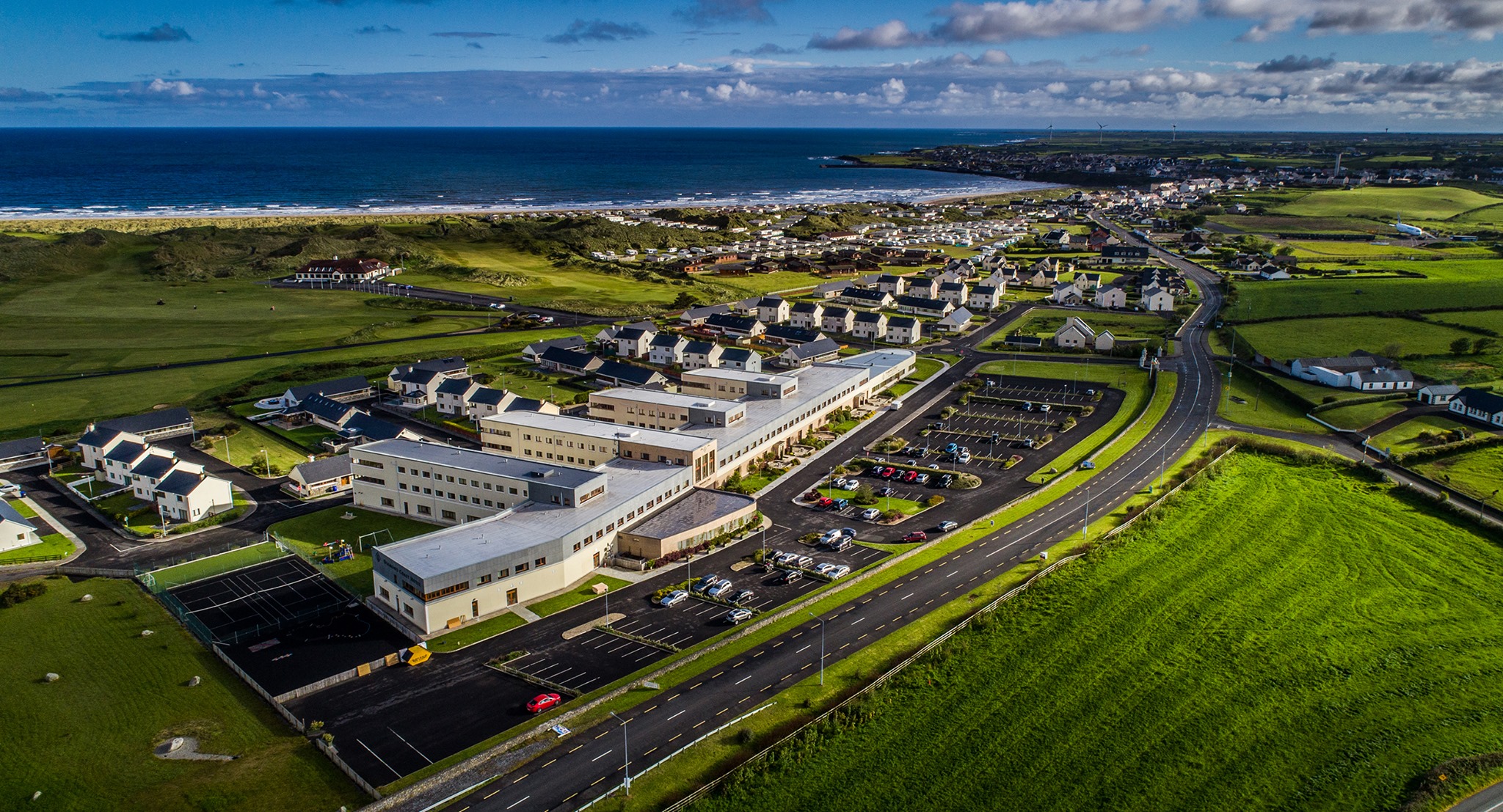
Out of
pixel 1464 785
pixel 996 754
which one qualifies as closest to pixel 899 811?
pixel 996 754

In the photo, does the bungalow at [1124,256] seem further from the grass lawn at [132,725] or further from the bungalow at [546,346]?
the grass lawn at [132,725]

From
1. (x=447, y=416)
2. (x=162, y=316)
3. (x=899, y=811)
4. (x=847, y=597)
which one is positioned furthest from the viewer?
(x=162, y=316)

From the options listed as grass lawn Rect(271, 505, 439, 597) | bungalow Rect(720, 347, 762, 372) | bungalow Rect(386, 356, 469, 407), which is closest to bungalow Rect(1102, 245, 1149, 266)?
bungalow Rect(720, 347, 762, 372)

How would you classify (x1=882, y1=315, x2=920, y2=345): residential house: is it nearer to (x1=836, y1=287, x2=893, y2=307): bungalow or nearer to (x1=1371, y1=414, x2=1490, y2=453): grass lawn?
(x1=836, y1=287, x2=893, y2=307): bungalow

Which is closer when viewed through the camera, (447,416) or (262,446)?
(262,446)

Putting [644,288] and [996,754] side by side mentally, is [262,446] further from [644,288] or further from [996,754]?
[644,288]

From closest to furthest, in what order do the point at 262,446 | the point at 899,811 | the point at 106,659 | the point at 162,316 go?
the point at 899,811 → the point at 106,659 → the point at 262,446 → the point at 162,316

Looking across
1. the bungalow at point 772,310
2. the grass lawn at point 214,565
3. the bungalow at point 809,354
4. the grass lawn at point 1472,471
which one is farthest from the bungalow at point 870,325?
the grass lawn at point 214,565
